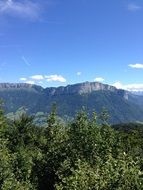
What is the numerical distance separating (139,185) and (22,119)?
86444 mm

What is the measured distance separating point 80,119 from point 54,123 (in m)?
13.4

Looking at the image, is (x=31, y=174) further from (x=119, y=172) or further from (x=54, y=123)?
(x=119, y=172)

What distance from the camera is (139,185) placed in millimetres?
32906

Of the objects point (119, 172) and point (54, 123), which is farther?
point (54, 123)

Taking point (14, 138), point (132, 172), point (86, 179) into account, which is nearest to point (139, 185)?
point (132, 172)

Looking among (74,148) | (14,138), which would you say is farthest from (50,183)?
(14,138)

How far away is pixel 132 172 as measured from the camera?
3450 centimetres

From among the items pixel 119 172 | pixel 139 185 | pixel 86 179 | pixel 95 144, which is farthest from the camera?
pixel 95 144

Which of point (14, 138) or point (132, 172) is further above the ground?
point (132, 172)

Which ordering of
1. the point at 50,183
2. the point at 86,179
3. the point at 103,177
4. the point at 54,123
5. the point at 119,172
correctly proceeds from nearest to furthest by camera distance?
the point at 119,172
the point at 103,177
the point at 86,179
the point at 50,183
the point at 54,123

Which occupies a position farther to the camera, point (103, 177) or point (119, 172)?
point (103, 177)

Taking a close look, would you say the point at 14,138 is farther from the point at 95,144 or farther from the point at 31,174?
the point at 95,144

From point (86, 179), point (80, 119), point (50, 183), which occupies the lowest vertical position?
point (50, 183)

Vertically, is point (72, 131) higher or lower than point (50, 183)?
higher
